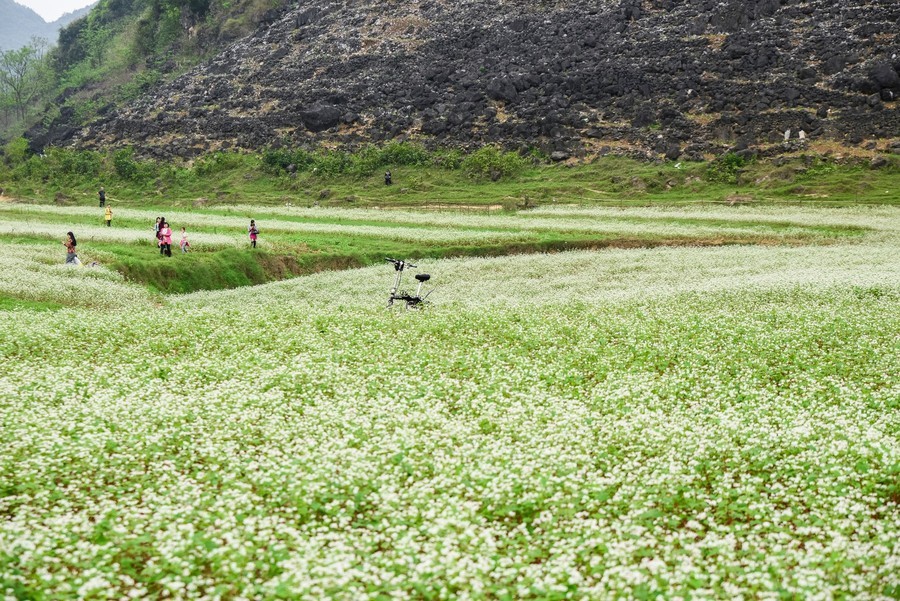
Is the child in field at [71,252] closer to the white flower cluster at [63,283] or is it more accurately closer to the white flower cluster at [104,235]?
the white flower cluster at [63,283]

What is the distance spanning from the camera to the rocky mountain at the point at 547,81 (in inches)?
3113

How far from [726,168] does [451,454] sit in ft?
202

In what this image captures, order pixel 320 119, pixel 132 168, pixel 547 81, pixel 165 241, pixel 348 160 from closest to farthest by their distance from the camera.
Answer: pixel 165 241 → pixel 348 160 → pixel 132 168 → pixel 547 81 → pixel 320 119

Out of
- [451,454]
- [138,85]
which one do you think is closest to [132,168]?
[138,85]

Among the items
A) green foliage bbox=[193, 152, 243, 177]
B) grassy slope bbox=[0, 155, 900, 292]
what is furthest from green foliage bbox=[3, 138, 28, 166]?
green foliage bbox=[193, 152, 243, 177]

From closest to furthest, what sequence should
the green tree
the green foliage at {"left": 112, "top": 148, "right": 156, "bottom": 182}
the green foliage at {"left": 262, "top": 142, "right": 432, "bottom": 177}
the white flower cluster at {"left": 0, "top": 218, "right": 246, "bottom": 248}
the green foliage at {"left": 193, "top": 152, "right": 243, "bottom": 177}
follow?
the white flower cluster at {"left": 0, "top": 218, "right": 246, "bottom": 248} < the green foliage at {"left": 262, "top": 142, "right": 432, "bottom": 177} < the green foliage at {"left": 193, "top": 152, "right": 243, "bottom": 177} < the green foliage at {"left": 112, "top": 148, "right": 156, "bottom": 182} < the green tree

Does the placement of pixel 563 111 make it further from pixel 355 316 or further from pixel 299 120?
pixel 355 316

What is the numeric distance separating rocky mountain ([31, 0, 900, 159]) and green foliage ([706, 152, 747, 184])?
389cm

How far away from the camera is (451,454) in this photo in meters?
13.2

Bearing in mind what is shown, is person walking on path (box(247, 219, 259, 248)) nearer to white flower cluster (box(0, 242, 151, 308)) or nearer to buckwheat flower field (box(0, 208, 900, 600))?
white flower cluster (box(0, 242, 151, 308))

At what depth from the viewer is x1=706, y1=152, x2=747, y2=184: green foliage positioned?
6706 centimetres

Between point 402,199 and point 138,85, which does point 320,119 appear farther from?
point 138,85

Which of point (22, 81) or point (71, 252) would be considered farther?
point (22, 81)

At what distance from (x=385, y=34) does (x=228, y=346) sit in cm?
10290
